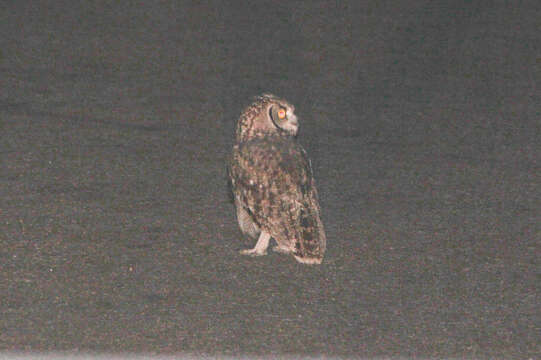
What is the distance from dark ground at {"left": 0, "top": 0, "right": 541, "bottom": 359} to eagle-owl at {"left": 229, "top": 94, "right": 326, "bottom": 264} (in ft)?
0.93

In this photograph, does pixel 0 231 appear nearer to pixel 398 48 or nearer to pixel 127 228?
pixel 127 228

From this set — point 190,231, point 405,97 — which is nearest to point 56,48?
point 405,97

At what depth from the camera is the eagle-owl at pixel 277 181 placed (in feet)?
17.0

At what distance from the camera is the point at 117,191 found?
22.2 ft

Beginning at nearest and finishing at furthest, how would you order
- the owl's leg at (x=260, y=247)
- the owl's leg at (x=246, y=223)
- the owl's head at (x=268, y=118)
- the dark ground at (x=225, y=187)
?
the dark ground at (x=225, y=187), the owl's head at (x=268, y=118), the owl's leg at (x=246, y=223), the owl's leg at (x=260, y=247)

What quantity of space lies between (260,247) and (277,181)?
0.60 metres

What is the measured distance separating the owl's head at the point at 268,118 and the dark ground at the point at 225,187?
81 cm

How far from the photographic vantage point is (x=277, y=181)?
17.0 ft

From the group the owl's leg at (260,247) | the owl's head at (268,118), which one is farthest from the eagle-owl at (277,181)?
the owl's leg at (260,247)

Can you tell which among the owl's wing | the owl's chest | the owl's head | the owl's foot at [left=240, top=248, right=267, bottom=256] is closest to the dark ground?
the owl's foot at [left=240, top=248, right=267, bottom=256]

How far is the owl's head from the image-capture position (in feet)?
17.5

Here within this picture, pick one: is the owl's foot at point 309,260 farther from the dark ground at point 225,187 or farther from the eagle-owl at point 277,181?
the dark ground at point 225,187

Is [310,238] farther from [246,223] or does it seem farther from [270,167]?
[246,223]

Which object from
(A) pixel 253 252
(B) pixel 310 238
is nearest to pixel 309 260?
(B) pixel 310 238
